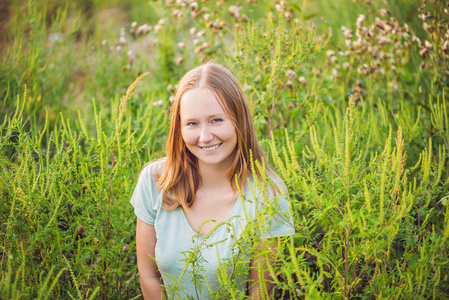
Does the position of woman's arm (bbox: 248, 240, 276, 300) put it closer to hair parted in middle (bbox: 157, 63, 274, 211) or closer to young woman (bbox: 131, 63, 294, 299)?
young woman (bbox: 131, 63, 294, 299)

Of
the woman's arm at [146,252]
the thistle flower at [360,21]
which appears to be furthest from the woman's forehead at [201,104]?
the thistle flower at [360,21]

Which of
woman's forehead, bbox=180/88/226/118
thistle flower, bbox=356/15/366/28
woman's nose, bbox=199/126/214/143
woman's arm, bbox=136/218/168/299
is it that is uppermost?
thistle flower, bbox=356/15/366/28

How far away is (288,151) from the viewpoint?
2123 mm

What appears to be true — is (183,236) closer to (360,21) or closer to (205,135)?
(205,135)

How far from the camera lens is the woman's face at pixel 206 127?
5.27 feet

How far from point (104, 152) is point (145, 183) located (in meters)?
0.22

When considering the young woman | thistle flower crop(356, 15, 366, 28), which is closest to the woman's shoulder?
the young woman

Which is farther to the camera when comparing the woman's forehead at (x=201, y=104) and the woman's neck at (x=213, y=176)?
the woman's neck at (x=213, y=176)

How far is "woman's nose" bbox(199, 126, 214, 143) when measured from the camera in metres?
1.59

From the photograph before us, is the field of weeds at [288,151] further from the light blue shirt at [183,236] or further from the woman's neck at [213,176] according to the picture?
the woman's neck at [213,176]

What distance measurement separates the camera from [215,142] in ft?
5.34

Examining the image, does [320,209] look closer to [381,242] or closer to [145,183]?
[381,242]

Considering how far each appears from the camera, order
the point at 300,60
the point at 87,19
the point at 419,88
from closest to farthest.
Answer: the point at 300,60, the point at 419,88, the point at 87,19

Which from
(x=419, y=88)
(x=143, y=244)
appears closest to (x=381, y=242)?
(x=143, y=244)
